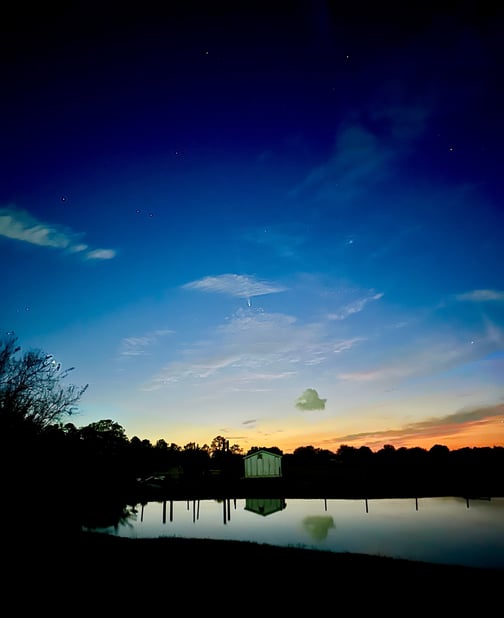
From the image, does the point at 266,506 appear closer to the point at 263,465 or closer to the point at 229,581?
the point at 263,465

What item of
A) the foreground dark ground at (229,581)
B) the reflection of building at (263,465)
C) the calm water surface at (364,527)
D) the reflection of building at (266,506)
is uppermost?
the foreground dark ground at (229,581)

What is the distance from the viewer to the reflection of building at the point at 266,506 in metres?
41.0

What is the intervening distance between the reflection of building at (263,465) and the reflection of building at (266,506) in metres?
8.73

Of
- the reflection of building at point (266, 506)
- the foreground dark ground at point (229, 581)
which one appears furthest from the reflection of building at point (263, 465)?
the foreground dark ground at point (229, 581)

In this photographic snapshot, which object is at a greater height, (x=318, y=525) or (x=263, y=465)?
(x=263, y=465)

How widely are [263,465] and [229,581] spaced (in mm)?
51878

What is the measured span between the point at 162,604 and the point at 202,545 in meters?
8.09

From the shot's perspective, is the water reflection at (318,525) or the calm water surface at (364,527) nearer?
the calm water surface at (364,527)

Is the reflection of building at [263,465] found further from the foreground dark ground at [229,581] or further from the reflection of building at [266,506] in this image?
the foreground dark ground at [229,581]

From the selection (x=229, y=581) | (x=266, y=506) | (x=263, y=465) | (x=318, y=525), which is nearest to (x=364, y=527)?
(x=318, y=525)

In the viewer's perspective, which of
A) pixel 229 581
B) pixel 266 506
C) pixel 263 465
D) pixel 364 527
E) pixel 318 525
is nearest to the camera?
pixel 229 581

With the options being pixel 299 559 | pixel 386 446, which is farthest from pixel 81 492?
pixel 386 446

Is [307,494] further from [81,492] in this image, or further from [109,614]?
[109,614]

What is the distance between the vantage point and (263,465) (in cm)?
6109
